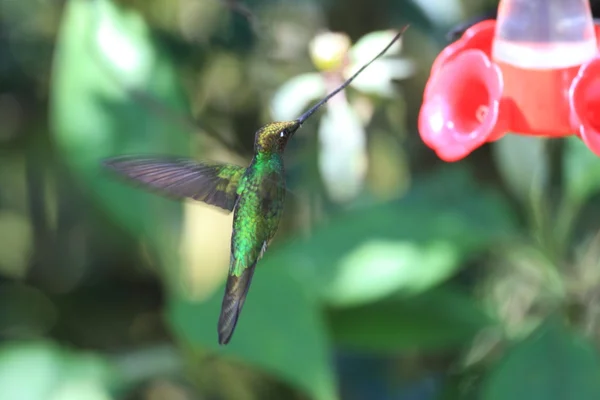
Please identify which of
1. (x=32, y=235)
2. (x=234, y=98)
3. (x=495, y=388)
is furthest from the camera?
(x=32, y=235)

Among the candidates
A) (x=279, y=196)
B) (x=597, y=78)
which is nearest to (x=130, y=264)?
(x=279, y=196)

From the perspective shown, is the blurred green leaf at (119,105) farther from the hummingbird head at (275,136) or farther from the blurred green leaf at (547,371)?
the hummingbird head at (275,136)

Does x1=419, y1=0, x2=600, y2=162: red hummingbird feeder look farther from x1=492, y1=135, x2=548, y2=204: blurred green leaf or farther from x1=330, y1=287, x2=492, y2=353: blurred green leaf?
x1=330, y1=287, x2=492, y2=353: blurred green leaf

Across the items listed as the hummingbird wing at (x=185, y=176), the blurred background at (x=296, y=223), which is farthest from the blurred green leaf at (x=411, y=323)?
the hummingbird wing at (x=185, y=176)

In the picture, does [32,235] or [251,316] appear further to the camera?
[32,235]

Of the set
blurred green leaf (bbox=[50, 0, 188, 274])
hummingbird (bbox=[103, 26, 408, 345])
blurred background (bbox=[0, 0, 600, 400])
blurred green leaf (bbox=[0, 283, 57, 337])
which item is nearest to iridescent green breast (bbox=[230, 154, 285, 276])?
hummingbird (bbox=[103, 26, 408, 345])

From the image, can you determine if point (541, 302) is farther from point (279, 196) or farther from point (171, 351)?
point (279, 196)
